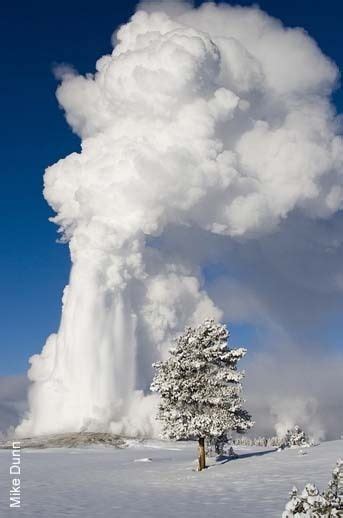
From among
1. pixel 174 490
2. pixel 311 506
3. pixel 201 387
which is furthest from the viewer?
pixel 201 387

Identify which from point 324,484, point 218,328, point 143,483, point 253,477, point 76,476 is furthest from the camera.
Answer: point 218,328

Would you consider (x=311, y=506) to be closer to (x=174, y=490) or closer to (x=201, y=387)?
(x=174, y=490)

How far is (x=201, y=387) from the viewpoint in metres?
44.3

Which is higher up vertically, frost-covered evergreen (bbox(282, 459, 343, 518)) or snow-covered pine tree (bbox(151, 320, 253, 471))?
snow-covered pine tree (bbox(151, 320, 253, 471))

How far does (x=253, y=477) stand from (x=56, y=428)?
370 ft

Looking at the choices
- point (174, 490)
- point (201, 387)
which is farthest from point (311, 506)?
point (201, 387)

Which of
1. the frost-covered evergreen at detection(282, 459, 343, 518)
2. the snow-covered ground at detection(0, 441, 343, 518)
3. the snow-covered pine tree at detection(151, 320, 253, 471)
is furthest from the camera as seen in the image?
the snow-covered pine tree at detection(151, 320, 253, 471)

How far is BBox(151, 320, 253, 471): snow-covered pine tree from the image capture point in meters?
43.2

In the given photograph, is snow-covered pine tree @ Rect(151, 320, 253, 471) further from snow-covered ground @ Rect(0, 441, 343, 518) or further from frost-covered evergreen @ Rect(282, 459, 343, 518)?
frost-covered evergreen @ Rect(282, 459, 343, 518)

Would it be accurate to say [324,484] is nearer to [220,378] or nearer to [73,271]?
[220,378]

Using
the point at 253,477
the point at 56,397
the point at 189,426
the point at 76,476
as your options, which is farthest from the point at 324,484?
the point at 56,397

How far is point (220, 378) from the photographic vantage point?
4378cm

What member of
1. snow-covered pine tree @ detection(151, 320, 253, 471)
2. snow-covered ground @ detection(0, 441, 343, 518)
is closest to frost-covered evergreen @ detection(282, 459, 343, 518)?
snow-covered ground @ detection(0, 441, 343, 518)

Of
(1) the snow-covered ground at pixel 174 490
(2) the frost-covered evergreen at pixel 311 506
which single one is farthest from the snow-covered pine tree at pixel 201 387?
(2) the frost-covered evergreen at pixel 311 506
